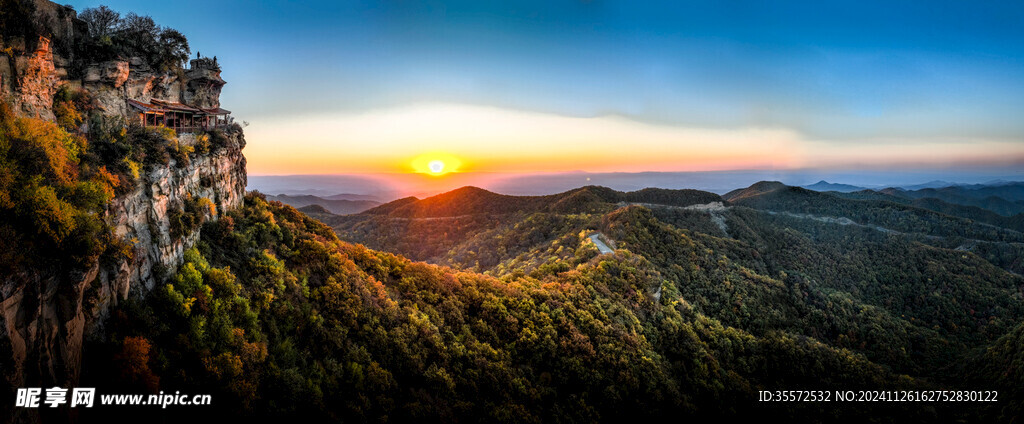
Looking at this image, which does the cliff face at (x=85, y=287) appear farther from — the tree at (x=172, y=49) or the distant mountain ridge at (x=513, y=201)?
the distant mountain ridge at (x=513, y=201)

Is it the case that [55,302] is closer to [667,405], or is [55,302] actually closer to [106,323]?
[106,323]

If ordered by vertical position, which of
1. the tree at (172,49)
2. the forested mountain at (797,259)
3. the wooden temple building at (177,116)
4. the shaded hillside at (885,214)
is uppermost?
the tree at (172,49)

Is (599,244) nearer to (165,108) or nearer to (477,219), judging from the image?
(477,219)

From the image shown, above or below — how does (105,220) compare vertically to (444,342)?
above

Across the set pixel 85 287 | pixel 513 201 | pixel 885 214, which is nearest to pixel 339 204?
pixel 513 201

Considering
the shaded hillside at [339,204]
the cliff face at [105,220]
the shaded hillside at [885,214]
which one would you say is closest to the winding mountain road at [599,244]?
the cliff face at [105,220]
